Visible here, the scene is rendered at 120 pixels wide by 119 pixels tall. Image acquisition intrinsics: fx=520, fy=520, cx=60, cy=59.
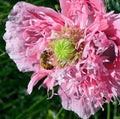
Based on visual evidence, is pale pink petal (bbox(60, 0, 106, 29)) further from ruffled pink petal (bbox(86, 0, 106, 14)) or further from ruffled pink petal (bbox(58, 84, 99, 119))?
ruffled pink petal (bbox(58, 84, 99, 119))

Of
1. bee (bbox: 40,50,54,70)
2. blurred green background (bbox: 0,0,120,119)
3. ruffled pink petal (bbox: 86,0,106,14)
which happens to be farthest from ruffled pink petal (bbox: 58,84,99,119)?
blurred green background (bbox: 0,0,120,119)

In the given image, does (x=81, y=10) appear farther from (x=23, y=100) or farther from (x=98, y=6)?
(x=23, y=100)

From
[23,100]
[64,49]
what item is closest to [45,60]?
[64,49]

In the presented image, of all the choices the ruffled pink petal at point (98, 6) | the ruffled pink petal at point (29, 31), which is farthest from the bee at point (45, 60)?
the ruffled pink petal at point (98, 6)

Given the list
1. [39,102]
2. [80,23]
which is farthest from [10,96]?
[80,23]

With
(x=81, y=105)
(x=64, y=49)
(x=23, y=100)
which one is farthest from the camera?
(x=23, y=100)

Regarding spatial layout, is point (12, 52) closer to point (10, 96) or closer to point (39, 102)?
point (39, 102)

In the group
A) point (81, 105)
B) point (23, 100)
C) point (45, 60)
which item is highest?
point (45, 60)
